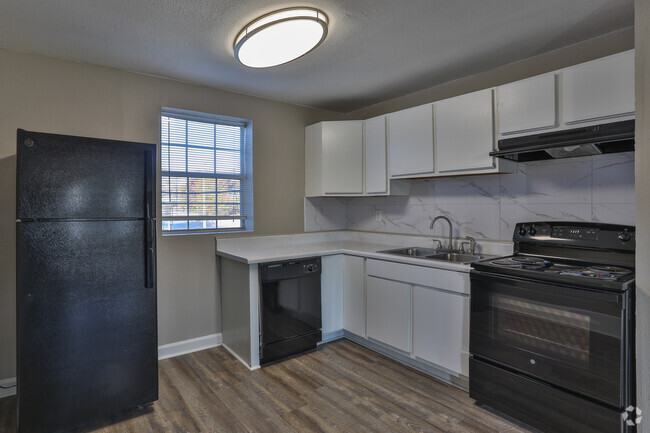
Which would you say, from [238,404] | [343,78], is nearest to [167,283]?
[238,404]


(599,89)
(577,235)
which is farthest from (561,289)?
(599,89)

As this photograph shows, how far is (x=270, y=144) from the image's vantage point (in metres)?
3.62

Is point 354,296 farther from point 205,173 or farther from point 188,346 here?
point 205,173

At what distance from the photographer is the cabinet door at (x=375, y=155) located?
3.34 meters

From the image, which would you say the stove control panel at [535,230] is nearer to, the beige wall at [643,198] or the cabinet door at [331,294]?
the cabinet door at [331,294]

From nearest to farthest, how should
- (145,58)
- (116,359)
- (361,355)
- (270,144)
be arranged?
(116,359), (145,58), (361,355), (270,144)

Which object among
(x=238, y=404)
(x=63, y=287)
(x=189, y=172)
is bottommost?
(x=238, y=404)

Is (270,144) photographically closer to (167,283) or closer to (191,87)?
(191,87)

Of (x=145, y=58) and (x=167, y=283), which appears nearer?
(x=145, y=58)

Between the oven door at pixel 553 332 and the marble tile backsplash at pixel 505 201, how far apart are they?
753 mm

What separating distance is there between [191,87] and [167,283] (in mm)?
1727

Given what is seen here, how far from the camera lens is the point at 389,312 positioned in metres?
2.88

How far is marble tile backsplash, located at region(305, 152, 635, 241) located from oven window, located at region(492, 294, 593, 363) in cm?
81

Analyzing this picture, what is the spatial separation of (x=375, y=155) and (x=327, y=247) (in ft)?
3.29
